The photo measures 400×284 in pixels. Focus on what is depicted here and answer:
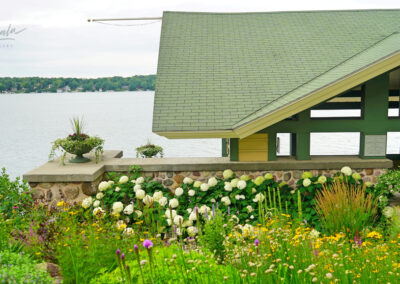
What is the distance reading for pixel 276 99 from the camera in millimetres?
8930

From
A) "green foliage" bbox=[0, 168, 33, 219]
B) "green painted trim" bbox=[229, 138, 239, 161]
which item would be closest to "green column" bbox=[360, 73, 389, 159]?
"green painted trim" bbox=[229, 138, 239, 161]

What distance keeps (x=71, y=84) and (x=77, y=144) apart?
31.4 metres

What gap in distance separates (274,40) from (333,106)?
2.53 metres

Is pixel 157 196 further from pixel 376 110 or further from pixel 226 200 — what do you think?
pixel 376 110

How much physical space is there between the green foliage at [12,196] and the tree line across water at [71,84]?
28.0m

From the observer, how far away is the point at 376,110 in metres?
8.63

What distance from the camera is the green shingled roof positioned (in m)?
8.62

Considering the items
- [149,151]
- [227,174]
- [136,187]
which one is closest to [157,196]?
[136,187]

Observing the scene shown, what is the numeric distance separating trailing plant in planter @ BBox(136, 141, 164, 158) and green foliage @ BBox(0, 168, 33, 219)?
6.76 meters

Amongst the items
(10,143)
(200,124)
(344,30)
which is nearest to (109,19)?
(200,124)

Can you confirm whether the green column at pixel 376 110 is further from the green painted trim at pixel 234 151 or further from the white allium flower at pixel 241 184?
the white allium flower at pixel 241 184

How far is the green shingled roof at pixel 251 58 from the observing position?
8.62m

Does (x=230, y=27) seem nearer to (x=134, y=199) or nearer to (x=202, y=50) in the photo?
(x=202, y=50)

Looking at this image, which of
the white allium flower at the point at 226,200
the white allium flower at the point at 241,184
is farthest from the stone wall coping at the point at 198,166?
the white allium flower at the point at 226,200
